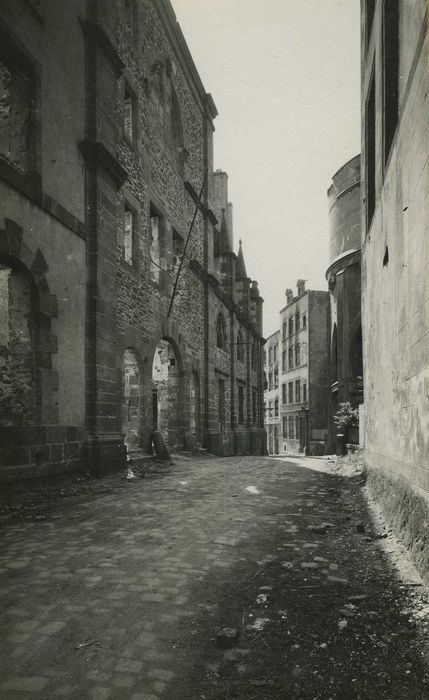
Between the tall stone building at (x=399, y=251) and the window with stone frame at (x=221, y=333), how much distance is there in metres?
13.7

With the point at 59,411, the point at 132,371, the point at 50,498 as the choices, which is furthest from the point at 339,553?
the point at 132,371

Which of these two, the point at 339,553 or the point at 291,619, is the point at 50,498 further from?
the point at 291,619

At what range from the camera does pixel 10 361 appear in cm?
772

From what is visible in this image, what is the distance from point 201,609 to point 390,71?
262 inches

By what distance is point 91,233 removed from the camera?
9633mm

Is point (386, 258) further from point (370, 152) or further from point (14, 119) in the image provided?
point (14, 119)

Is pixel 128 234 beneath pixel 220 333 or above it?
above

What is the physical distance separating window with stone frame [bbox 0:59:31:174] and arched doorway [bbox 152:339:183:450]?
806cm

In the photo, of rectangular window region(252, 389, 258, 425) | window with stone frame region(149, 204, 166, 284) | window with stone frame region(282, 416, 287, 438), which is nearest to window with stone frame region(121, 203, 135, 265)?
window with stone frame region(149, 204, 166, 284)

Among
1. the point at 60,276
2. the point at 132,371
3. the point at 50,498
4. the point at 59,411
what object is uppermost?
the point at 60,276

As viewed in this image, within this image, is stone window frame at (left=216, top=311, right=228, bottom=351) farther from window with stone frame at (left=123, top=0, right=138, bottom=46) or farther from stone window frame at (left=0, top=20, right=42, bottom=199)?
stone window frame at (left=0, top=20, right=42, bottom=199)

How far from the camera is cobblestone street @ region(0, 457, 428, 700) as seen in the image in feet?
8.25

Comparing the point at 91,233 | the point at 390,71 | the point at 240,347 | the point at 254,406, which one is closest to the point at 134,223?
the point at 91,233

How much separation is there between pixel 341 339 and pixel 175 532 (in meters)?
17.0
